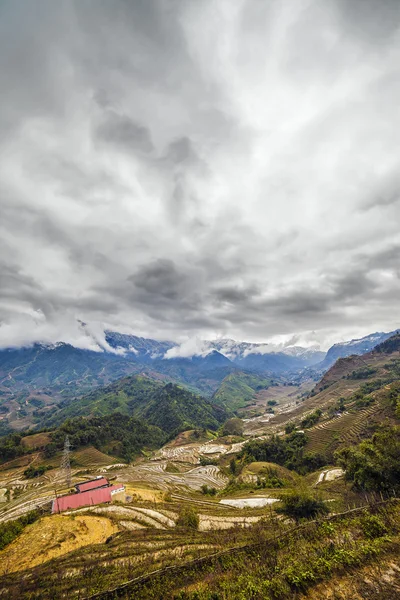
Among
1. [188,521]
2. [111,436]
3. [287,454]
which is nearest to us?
[188,521]

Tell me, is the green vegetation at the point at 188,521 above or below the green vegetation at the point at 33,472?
above

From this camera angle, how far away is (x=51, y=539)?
31500mm

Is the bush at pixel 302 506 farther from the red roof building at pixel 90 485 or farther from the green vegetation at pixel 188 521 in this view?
the red roof building at pixel 90 485

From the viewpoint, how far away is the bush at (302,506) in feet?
111

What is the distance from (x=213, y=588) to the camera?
16484 millimetres

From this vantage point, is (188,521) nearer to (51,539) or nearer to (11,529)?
(51,539)

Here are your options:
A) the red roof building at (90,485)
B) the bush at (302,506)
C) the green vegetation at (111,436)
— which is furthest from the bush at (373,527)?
the green vegetation at (111,436)

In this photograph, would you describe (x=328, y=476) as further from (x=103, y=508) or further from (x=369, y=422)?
(x=103, y=508)

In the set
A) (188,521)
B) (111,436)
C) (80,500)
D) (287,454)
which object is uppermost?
(188,521)

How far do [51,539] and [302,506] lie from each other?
33.2 metres

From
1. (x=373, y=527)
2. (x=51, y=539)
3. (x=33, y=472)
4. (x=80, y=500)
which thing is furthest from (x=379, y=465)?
(x=33, y=472)

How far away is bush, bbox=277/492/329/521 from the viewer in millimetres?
33938

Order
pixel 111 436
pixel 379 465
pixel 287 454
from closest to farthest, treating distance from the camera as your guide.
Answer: pixel 379 465 < pixel 287 454 < pixel 111 436

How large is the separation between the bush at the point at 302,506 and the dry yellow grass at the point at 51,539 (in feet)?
82.7
